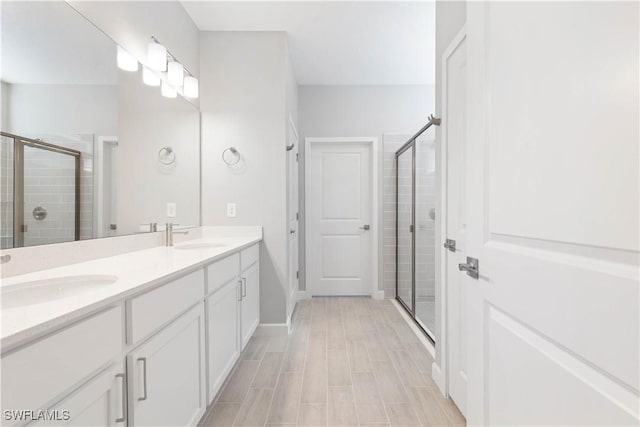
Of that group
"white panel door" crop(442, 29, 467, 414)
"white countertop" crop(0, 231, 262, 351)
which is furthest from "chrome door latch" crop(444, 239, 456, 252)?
"white countertop" crop(0, 231, 262, 351)

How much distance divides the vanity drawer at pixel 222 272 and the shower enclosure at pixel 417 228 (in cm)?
164

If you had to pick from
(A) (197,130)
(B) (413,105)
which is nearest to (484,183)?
(A) (197,130)

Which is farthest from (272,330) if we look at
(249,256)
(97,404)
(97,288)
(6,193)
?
(6,193)

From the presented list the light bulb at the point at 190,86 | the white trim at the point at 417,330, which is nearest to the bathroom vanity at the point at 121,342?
the light bulb at the point at 190,86

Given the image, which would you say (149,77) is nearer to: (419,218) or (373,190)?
(419,218)

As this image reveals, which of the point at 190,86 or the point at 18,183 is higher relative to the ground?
the point at 190,86

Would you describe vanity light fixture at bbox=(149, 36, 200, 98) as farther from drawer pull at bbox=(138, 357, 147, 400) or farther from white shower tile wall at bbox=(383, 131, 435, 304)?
white shower tile wall at bbox=(383, 131, 435, 304)

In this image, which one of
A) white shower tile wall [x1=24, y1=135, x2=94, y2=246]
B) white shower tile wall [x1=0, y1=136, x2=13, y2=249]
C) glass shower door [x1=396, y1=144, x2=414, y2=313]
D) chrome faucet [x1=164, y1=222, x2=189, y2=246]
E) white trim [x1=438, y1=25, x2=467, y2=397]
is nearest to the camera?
white shower tile wall [x1=0, y1=136, x2=13, y2=249]

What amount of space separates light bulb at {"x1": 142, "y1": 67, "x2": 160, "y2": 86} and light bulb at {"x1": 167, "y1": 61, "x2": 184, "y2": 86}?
0.11 meters

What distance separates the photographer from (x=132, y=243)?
1.80 m

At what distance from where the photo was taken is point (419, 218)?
3111mm

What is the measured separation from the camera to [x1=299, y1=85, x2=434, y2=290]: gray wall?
3924mm

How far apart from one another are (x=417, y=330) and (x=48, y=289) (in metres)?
2.69

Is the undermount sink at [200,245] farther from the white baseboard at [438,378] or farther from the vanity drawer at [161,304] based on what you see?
the white baseboard at [438,378]
